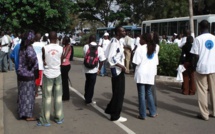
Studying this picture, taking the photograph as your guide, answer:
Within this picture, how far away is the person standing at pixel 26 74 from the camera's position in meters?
6.58

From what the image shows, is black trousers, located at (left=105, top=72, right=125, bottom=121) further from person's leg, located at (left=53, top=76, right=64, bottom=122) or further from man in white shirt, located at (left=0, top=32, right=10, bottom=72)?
man in white shirt, located at (left=0, top=32, right=10, bottom=72)

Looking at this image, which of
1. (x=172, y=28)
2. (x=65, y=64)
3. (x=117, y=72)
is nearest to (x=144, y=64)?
(x=117, y=72)

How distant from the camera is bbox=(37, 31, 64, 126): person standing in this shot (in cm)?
643

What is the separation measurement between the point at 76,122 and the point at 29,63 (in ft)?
5.10

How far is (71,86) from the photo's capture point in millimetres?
11328

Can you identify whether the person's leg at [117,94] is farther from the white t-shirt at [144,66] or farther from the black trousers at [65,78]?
the black trousers at [65,78]

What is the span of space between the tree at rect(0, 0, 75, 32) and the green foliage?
8.35 meters

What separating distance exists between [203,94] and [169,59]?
571cm

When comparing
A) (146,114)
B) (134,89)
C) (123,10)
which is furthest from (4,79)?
(123,10)

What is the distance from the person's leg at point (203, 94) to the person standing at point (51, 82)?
293cm

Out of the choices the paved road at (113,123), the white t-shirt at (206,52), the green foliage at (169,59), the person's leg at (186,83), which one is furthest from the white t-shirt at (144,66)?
the green foliage at (169,59)

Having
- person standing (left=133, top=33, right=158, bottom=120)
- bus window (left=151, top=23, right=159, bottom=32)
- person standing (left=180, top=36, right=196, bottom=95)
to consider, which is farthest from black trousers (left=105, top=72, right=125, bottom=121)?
bus window (left=151, top=23, right=159, bottom=32)

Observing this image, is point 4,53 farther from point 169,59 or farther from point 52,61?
point 52,61

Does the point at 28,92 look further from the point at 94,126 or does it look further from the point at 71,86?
the point at 71,86
